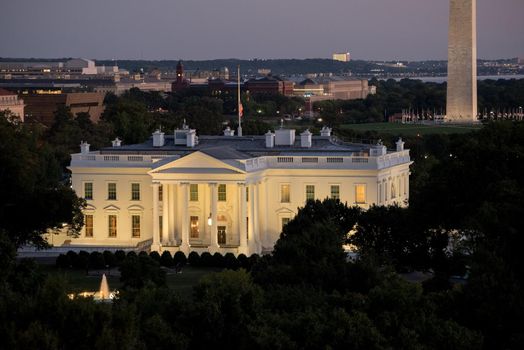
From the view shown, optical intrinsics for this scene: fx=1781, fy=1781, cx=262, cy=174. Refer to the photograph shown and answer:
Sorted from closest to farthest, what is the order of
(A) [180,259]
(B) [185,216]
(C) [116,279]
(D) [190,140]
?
(C) [116,279]
(A) [180,259]
(B) [185,216]
(D) [190,140]

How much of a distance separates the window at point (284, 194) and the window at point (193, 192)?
4914 millimetres

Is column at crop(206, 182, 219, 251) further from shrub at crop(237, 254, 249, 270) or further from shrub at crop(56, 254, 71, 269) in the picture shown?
shrub at crop(56, 254, 71, 269)

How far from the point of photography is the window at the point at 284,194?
326 ft

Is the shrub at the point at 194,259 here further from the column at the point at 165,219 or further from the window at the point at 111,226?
the window at the point at 111,226

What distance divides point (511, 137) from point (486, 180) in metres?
3.08

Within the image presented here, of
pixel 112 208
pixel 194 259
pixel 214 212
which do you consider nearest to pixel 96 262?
pixel 194 259

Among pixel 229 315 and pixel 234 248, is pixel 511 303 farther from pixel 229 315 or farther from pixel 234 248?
pixel 234 248

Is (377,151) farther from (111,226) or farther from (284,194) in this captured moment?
(111,226)

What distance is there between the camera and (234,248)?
9569 cm

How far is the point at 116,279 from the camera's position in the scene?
83.4 meters

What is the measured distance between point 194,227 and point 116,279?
15.1 metres

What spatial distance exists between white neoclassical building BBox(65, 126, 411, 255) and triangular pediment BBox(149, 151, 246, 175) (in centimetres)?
5

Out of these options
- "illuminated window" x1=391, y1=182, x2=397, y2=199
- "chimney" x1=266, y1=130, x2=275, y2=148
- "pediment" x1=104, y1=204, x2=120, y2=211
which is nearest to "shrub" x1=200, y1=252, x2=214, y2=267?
"pediment" x1=104, y1=204, x2=120, y2=211

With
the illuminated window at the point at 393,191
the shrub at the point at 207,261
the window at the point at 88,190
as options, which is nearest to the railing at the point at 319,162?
the illuminated window at the point at 393,191
